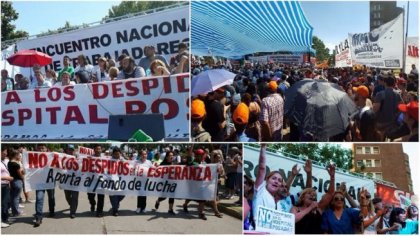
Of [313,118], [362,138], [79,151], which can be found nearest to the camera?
[313,118]

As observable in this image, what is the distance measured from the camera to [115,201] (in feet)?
19.2

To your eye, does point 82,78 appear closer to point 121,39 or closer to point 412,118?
point 121,39

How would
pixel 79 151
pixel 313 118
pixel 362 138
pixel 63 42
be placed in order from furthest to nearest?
pixel 63 42 < pixel 79 151 < pixel 362 138 < pixel 313 118

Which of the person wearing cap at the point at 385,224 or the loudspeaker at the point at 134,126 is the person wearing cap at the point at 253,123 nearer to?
the loudspeaker at the point at 134,126

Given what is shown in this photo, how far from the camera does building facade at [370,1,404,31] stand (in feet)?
18.1

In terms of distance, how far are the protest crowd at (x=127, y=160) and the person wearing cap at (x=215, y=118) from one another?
0.56 feet

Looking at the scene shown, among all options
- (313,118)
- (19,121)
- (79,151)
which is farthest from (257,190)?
(19,121)

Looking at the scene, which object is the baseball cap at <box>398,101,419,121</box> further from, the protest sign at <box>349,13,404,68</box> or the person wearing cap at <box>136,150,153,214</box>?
the person wearing cap at <box>136,150,153,214</box>

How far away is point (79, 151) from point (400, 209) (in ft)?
13.9

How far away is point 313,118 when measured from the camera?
5062 millimetres

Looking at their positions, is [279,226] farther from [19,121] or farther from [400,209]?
[19,121]

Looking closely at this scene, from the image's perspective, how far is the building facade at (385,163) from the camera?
18.0 feet

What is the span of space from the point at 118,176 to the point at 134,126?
0.83m

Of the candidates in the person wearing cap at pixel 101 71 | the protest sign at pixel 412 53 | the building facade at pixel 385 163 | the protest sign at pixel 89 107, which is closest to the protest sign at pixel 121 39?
the person wearing cap at pixel 101 71
